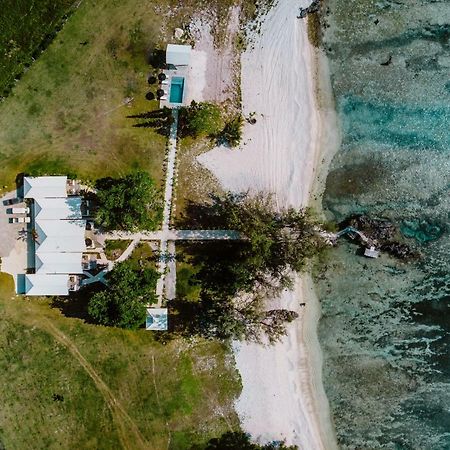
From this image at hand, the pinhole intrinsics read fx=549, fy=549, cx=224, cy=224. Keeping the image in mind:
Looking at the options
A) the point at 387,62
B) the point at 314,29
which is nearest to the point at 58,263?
the point at 314,29

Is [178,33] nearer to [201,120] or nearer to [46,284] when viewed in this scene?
[201,120]

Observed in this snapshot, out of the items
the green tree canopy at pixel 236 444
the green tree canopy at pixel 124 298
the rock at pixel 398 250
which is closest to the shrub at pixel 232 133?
the green tree canopy at pixel 124 298

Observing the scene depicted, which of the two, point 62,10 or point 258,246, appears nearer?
point 258,246

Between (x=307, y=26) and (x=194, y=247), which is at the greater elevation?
(x=307, y=26)

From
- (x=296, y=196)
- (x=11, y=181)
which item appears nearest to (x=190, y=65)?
(x=296, y=196)

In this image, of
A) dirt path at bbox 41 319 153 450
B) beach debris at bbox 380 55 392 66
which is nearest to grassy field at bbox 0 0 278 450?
dirt path at bbox 41 319 153 450

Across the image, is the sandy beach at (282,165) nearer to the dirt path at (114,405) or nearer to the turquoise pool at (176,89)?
the turquoise pool at (176,89)

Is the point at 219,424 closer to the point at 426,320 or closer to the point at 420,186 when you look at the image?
the point at 426,320
